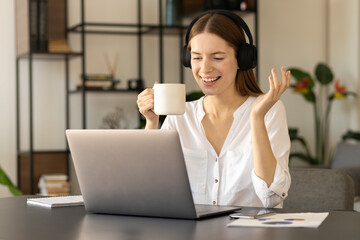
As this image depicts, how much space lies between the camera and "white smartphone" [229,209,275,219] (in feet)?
4.64

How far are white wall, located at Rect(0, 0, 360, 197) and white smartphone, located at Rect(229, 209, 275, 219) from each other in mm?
3555

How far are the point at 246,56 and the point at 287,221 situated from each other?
82 cm

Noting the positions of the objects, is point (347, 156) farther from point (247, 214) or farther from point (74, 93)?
point (247, 214)

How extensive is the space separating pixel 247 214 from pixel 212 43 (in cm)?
74

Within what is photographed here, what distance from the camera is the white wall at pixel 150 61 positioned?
Answer: 4.82 metres

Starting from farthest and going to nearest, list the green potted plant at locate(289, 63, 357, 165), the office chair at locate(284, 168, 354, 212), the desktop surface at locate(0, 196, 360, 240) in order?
A: the green potted plant at locate(289, 63, 357, 165) → the office chair at locate(284, 168, 354, 212) → the desktop surface at locate(0, 196, 360, 240)

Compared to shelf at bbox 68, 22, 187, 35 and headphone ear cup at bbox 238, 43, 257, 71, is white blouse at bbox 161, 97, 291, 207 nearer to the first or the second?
headphone ear cup at bbox 238, 43, 257, 71

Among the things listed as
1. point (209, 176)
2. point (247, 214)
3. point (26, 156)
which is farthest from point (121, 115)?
point (247, 214)

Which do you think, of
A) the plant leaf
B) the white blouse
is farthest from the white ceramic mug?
the plant leaf

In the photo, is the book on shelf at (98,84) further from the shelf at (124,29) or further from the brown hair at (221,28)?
the brown hair at (221,28)

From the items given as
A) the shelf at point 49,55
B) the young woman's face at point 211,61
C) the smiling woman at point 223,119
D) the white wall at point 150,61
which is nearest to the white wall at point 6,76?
the white wall at point 150,61

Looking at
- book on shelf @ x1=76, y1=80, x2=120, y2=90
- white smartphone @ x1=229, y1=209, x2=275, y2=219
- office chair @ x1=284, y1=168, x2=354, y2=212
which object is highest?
book on shelf @ x1=76, y1=80, x2=120, y2=90

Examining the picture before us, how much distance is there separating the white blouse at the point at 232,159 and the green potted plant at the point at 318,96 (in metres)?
3.52

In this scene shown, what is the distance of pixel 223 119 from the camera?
215cm
